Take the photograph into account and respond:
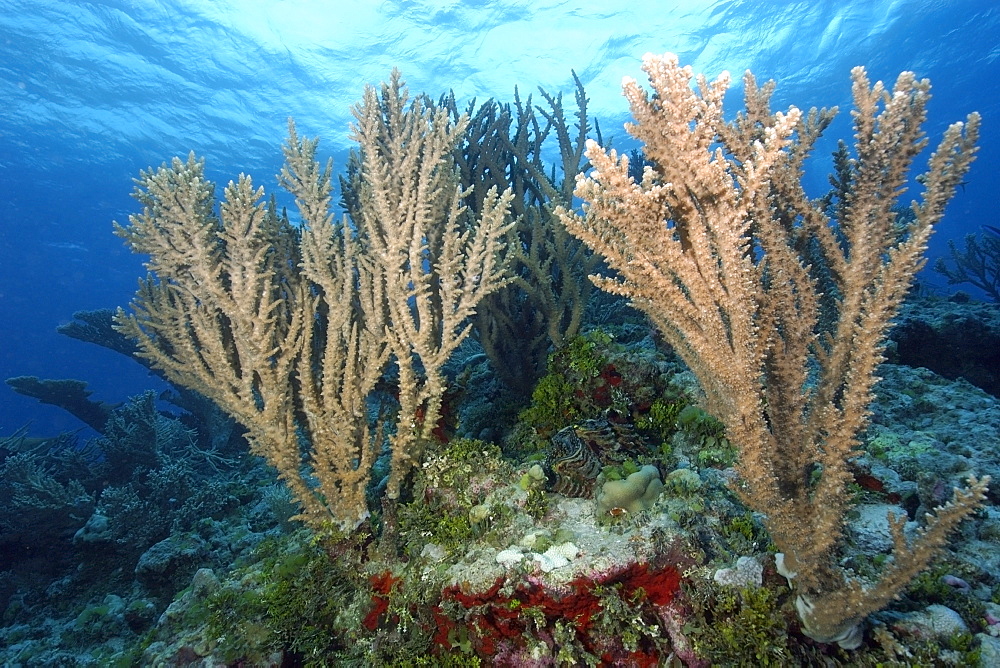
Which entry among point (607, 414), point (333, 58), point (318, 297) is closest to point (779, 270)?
point (607, 414)

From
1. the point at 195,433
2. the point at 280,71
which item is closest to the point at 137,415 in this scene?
the point at 195,433

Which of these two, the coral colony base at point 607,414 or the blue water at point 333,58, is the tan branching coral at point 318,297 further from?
the blue water at point 333,58

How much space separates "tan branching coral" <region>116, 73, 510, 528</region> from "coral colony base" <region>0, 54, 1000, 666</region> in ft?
0.09

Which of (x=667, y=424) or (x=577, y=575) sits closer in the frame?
(x=577, y=575)

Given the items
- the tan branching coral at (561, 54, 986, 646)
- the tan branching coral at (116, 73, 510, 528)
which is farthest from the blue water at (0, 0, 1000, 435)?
the tan branching coral at (561, 54, 986, 646)

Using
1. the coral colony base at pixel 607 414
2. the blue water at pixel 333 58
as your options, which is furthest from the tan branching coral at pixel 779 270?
the blue water at pixel 333 58

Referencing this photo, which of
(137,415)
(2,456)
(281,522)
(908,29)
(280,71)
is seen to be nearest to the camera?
(281,522)

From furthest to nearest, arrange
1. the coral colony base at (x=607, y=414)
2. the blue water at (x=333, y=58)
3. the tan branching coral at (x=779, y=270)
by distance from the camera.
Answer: the blue water at (x=333, y=58) < the coral colony base at (x=607, y=414) < the tan branching coral at (x=779, y=270)

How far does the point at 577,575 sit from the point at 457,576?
0.92 meters

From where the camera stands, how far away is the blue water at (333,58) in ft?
65.7

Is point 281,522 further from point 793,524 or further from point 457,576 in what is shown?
point 793,524

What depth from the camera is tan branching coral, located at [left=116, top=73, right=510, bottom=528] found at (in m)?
3.75

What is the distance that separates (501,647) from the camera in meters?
3.18

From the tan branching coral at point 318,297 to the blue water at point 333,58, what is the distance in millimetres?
14315
